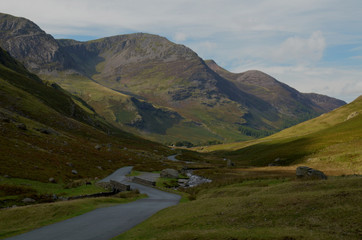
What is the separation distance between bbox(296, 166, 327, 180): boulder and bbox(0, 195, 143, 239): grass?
Result: 29525 mm

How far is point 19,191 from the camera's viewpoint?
3856cm

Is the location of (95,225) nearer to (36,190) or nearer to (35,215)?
(35,215)

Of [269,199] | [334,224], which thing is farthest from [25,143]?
[334,224]

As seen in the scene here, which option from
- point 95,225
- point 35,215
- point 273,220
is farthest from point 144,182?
point 273,220

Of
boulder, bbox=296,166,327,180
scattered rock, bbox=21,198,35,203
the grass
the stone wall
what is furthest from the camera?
the stone wall

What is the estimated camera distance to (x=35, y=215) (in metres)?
26.9

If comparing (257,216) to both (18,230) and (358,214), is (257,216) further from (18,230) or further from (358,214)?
(18,230)

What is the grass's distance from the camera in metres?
23.5

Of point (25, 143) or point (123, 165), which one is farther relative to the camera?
point (123, 165)

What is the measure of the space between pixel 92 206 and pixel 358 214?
2685 cm

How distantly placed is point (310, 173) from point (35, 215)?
36225mm

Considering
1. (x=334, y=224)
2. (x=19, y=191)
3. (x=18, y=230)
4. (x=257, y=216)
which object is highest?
(x=334, y=224)

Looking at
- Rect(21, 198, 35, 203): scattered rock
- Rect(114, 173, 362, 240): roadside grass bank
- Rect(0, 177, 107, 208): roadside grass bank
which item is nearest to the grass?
Rect(21, 198, 35, 203): scattered rock

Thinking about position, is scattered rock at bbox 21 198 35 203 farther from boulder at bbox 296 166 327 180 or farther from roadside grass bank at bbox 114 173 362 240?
boulder at bbox 296 166 327 180
